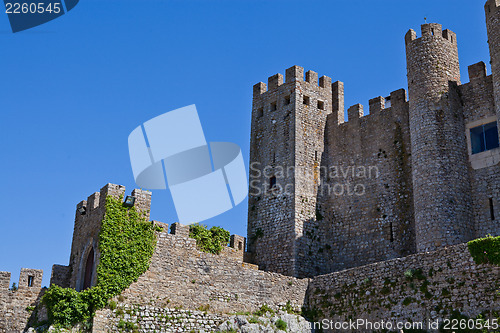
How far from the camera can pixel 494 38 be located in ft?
84.8

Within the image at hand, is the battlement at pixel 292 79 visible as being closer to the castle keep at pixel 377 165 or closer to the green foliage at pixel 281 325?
the castle keep at pixel 377 165

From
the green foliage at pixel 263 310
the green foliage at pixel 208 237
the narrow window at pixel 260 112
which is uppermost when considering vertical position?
the narrow window at pixel 260 112

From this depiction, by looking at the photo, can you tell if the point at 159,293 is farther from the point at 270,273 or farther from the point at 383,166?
the point at 383,166

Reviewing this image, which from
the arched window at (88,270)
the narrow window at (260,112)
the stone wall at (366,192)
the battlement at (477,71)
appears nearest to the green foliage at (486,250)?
the stone wall at (366,192)

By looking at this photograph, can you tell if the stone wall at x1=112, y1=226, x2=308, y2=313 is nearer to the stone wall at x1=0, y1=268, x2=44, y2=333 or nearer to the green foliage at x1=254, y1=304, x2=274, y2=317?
the green foliage at x1=254, y1=304, x2=274, y2=317

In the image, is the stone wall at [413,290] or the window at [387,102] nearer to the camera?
the stone wall at [413,290]

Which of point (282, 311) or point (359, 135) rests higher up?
point (359, 135)

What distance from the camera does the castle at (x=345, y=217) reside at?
22641 mm

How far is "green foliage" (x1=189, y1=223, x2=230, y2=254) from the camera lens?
83.1 feet

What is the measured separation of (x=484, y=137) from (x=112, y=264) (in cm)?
1474

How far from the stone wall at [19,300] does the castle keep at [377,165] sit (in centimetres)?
966

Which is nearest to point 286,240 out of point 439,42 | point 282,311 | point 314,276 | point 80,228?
point 314,276

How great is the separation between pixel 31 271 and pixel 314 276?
35.8 ft

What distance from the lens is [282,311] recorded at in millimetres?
25297
